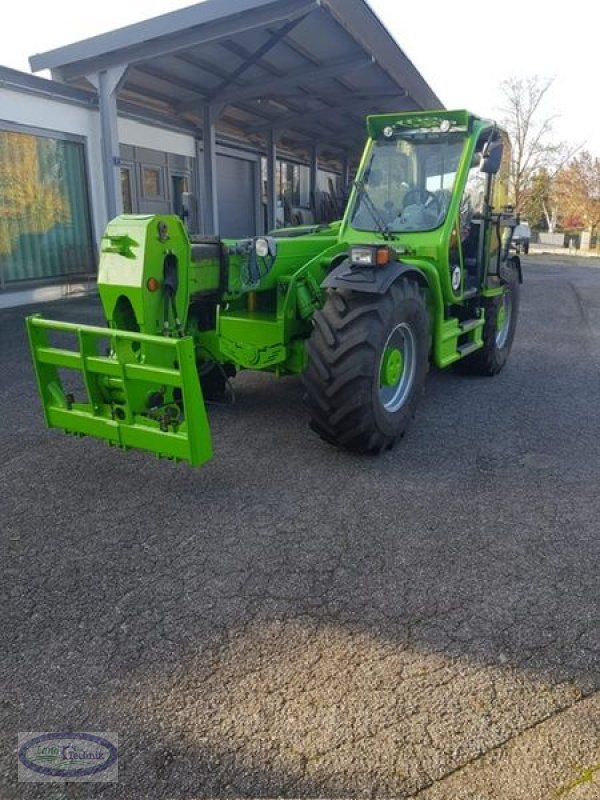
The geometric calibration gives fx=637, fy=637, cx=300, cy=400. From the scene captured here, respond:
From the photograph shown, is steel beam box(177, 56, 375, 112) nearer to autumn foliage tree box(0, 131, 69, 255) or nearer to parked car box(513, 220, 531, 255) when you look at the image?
autumn foliage tree box(0, 131, 69, 255)

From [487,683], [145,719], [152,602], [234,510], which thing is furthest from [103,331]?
[487,683]

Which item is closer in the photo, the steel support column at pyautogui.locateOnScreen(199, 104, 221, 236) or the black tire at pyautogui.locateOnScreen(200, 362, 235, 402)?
the black tire at pyautogui.locateOnScreen(200, 362, 235, 402)

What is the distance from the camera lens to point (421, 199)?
18.6 ft

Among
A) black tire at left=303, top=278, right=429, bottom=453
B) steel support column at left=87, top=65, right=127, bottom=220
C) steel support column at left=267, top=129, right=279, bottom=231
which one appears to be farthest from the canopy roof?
black tire at left=303, top=278, right=429, bottom=453

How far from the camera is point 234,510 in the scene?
385 cm

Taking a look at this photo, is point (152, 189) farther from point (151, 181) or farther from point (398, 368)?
point (398, 368)

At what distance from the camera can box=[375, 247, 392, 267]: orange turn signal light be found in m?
4.46

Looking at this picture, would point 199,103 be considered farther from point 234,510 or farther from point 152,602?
point 152,602

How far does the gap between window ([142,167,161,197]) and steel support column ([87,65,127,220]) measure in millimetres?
2466

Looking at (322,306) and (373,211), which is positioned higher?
(373,211)

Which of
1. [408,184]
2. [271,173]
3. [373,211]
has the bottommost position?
[373,211]

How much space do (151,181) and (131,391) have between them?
1114 cm

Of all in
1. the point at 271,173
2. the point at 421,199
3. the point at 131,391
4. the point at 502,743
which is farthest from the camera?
the point at 271,173

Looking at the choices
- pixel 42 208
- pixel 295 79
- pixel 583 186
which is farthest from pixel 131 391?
pixel 583 186
